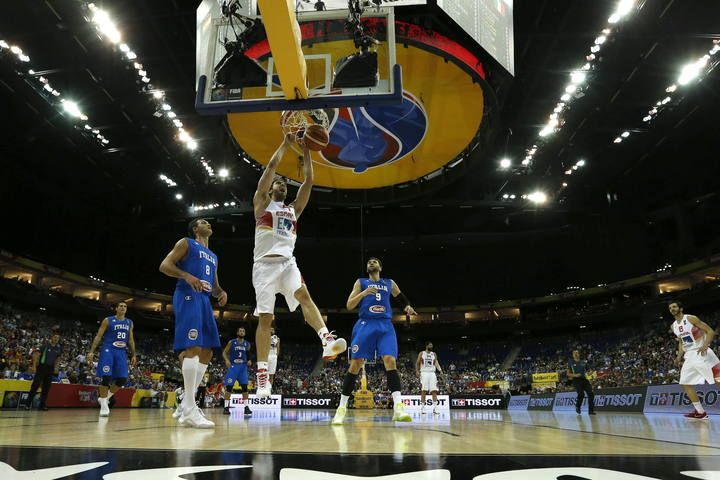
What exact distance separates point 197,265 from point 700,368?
8833 mm

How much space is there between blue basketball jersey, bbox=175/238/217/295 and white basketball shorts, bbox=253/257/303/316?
0.61 metres

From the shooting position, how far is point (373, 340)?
6457mm

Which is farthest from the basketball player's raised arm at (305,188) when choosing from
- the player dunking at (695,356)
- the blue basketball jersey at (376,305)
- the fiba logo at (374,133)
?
the fiba logo at (374,133)

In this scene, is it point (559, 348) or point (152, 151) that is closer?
point (152, 151)

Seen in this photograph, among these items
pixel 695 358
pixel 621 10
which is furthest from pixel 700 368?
pixel 621 10

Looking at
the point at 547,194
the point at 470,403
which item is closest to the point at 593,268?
the point at 547,194

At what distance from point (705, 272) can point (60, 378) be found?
111ft

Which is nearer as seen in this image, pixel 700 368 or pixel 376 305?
pixel 376 305

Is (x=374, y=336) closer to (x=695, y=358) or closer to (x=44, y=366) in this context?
(x=695, y=358)

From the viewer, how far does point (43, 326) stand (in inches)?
1029

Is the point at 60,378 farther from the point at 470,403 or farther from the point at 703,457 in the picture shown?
the point at 703,457

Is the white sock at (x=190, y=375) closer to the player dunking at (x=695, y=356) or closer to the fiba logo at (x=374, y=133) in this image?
the player dunking at (x=695, y=356)

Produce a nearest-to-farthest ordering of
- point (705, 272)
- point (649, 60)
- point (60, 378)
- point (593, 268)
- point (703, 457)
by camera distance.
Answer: point (703, 457) → point (649, 60) → point (60, 378) → point (705, 272) → point (593, 268)

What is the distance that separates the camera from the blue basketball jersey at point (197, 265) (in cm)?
513
